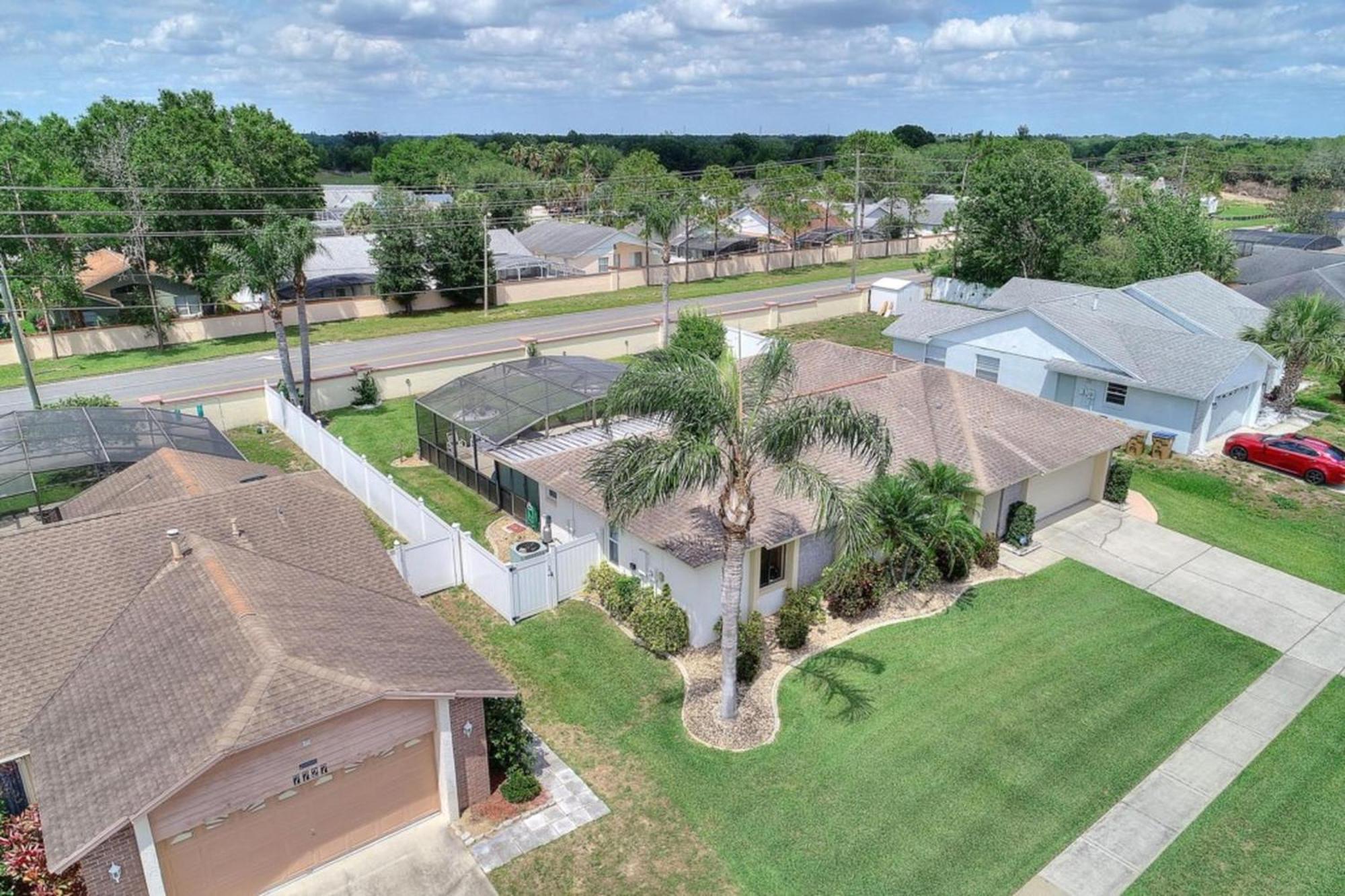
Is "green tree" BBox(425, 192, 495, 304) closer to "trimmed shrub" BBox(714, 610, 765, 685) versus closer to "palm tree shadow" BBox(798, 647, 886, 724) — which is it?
"trimmed shrub" BBox(714, 610, 765, 685)

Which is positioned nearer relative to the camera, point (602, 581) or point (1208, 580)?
point (602, 581)

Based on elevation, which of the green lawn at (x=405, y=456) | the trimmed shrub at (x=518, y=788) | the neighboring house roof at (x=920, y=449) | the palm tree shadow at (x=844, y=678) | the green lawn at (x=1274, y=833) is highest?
the neighboring house roof at (x=920, y=449)

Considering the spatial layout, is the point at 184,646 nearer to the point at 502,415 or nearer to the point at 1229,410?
the point at 502,415

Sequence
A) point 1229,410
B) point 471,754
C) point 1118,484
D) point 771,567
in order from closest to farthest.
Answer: point 471,754 < point 771,567 < point 1118,484 < point 1229,410

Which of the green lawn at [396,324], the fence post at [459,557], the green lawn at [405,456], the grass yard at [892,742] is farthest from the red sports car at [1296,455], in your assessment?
the green lawn at [396,324]

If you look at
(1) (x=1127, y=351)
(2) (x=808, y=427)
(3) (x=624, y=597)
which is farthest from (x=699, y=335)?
(2) (x=808, y=427)

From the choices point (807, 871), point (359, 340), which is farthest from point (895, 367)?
point (359, 340)

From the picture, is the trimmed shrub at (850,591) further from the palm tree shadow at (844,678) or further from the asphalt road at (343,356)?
the asphalt road at (343,356)

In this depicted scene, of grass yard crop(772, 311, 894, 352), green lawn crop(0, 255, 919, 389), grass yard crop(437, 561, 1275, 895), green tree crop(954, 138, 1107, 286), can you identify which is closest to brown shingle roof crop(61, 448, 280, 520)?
grass yard crop(437, 561, 1275, 895)
